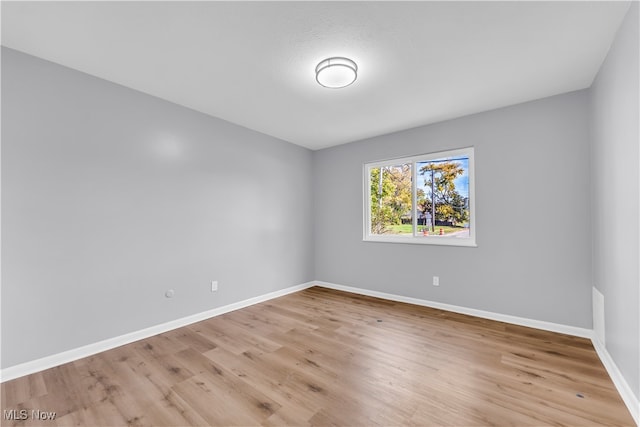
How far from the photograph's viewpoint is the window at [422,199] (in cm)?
354

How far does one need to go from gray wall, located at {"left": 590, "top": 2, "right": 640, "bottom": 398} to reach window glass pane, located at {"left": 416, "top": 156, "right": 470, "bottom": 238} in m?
1.26

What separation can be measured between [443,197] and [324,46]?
2569 mm

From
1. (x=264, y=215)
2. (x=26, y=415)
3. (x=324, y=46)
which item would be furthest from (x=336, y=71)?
(x=26, y=415)

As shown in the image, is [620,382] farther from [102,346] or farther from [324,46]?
[102,346]

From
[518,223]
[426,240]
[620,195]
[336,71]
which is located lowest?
[426,240]

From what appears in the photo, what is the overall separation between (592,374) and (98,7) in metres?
4.27

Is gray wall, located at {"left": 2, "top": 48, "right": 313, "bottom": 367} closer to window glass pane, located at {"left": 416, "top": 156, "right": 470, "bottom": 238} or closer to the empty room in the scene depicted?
the empty room

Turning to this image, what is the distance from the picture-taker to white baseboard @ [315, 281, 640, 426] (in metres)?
1.70

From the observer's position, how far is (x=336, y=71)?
2.25 meters

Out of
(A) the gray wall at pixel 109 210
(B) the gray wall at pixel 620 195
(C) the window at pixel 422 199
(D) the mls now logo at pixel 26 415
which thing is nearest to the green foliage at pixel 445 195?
(C) the window at pixel 422 199

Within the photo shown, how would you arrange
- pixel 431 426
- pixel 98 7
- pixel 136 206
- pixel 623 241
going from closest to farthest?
1. pixel 431 426
2. pixel 98 7
3. pixel 623 241
4. pixel 136 206

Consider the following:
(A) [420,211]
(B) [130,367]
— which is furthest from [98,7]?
(A) [420,211]

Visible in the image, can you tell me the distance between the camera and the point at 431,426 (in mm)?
1550

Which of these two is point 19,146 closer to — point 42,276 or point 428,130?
point 42,276
